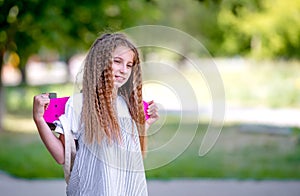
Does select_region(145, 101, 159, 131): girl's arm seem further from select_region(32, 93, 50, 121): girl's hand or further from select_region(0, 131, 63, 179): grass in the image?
select_region(0, 131, 63, 179): grass

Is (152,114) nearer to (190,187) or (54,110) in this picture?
(54,110)

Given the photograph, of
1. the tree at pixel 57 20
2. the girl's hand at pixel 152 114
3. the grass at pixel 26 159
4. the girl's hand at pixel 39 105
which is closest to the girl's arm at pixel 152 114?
the girl's hand at pixel 152 114

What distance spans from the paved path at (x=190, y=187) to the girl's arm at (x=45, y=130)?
495cm

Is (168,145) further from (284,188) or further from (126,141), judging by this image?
(284,188)

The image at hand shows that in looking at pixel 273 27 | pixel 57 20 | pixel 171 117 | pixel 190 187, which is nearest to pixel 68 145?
pixel 171 117

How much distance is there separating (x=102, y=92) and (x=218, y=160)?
26.6 ft

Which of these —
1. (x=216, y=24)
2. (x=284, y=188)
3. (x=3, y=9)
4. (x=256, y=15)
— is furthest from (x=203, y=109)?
(x=216, y=24)

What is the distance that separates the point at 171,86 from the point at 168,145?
289mm

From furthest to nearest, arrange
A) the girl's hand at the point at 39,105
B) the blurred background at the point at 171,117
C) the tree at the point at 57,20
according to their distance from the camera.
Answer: the tree at the point at 57,20, the blurred background at the point at 171,117, the girl's hand at the point at 39,105

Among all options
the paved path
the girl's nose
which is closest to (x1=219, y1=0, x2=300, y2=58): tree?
the paved path

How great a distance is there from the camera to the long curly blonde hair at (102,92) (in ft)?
9.04

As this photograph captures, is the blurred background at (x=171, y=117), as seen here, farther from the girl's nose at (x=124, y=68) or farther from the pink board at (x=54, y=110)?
Answer: the pink board at (x=54, y=110)

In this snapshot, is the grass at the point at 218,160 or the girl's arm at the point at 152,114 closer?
the girl's arm at the point at 152,114

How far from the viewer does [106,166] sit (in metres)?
2.79
